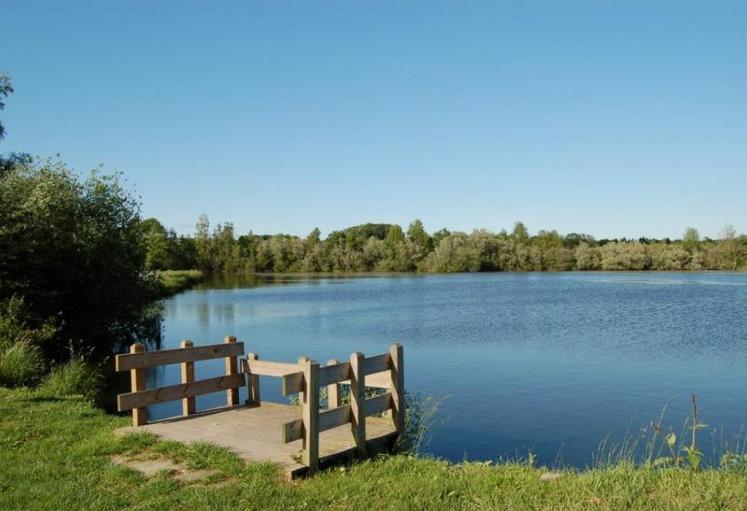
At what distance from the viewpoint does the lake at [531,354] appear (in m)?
12.7

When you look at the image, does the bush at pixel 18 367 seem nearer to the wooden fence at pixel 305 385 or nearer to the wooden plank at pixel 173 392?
the wooden plank at pixel 173 392

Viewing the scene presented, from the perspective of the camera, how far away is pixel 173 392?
9.34m

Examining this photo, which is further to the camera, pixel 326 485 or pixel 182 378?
pixel 182 378

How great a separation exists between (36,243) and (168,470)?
523 inches

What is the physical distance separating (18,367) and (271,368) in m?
6.43

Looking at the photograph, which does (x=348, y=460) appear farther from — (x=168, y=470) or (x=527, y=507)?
(x=527, y=507)

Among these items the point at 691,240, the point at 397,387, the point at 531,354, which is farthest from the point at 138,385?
the point at 691,240

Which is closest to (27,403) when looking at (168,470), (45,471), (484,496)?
(45,471)

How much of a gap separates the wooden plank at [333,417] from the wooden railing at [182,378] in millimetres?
2622

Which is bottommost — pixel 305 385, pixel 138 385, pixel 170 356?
pixel 138 385

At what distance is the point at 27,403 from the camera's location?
1033 cm

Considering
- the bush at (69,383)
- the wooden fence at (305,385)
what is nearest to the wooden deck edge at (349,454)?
the wooden fence at (305,385)

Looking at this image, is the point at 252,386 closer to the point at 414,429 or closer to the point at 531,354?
the point at 414,429

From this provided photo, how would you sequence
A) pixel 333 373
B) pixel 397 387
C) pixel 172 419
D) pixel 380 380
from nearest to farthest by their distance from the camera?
pixel 333 373 < pixel 397 387 < pixel 380 380 < pixel 172 419
